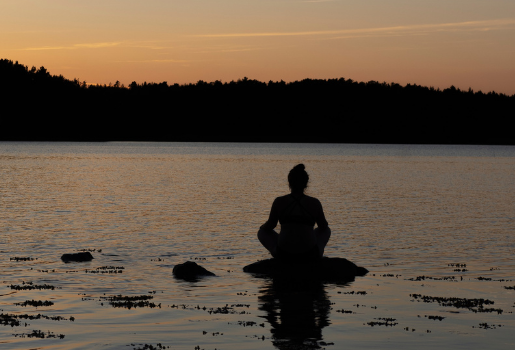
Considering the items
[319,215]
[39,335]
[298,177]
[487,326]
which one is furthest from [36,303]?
[487,326]

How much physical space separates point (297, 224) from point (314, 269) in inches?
72.1

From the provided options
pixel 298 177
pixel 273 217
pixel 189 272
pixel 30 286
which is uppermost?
pixel 298 177

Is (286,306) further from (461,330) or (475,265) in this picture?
(475,265)

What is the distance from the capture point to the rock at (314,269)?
19.6 meters

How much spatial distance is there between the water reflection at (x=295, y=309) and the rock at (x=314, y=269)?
21cm

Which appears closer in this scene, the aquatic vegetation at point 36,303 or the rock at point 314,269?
the aquatic vegetation at point 36,303

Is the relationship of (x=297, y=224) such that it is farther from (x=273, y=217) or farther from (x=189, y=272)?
(x=189, y=272)

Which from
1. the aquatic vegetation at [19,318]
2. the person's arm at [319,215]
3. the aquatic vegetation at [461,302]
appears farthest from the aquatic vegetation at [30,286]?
the aquatic vegetation at [461,302]

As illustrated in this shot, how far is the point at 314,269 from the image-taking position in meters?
20.0

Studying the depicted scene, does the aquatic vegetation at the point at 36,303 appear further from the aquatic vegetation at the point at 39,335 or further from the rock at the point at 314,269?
the rock at the point at 314,269

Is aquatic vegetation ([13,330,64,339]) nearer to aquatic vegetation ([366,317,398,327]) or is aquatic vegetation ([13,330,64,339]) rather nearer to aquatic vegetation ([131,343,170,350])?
aquatic vegetation ([131,343,170,350])

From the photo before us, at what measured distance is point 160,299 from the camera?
1855 centimetres

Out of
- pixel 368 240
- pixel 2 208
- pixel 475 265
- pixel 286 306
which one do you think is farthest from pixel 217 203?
pixel 286 306

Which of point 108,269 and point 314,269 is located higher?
point 314,269
